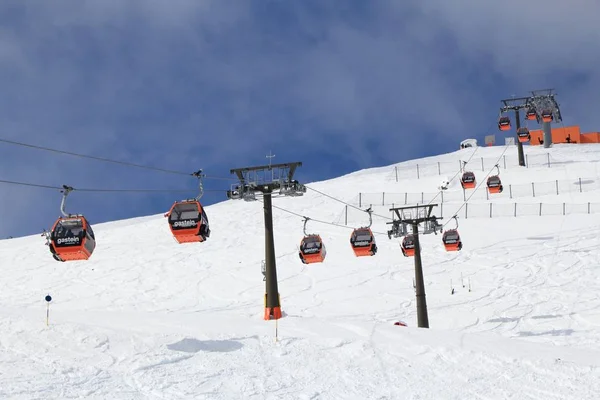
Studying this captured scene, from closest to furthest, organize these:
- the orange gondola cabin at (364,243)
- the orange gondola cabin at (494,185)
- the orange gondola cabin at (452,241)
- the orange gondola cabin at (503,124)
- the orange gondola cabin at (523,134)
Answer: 1. the orange gondola cabin at (364,243)
2. the orange gondola cabin at (452,241)
3. the orange gondola cabin at (494,185)
4. the orange gondola cabin at (523,134)
5. the orange gondola cabin at (503,124)

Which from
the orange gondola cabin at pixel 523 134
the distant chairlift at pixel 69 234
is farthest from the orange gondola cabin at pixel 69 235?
the orange gondola cabin at pixel 523 134

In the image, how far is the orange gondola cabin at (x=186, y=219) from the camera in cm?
1770

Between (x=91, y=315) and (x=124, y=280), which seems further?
(x=124, y=280)

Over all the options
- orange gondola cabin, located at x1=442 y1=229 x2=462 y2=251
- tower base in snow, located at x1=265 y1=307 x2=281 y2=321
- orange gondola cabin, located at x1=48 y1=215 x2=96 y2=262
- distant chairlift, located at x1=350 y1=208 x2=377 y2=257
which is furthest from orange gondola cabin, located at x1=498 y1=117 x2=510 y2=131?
orange gondola cabin, located at x1=48 y1=215 x2=96 y2=262

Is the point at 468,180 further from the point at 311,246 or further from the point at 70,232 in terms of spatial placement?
the point at 70,232

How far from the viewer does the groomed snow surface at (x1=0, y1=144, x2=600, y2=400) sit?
41.2ft

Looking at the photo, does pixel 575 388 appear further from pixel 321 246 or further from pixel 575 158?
pixel 575 158

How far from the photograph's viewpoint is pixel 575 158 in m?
69.1

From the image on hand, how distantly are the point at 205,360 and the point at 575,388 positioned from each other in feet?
25.1

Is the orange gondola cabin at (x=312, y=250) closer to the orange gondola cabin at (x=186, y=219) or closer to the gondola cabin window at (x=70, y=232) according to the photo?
the orange gondola cabin at (x=186, y=219)

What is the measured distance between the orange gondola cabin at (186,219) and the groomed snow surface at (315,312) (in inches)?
106

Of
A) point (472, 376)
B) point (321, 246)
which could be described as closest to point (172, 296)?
point (321, 246)

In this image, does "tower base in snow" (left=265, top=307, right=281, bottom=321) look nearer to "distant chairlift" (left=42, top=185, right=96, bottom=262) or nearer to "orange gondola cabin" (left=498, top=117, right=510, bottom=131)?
"distant chairlift" (left=42, top=185, right=96, bottom=262)

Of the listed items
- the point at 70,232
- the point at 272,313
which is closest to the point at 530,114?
the point at 272,313
